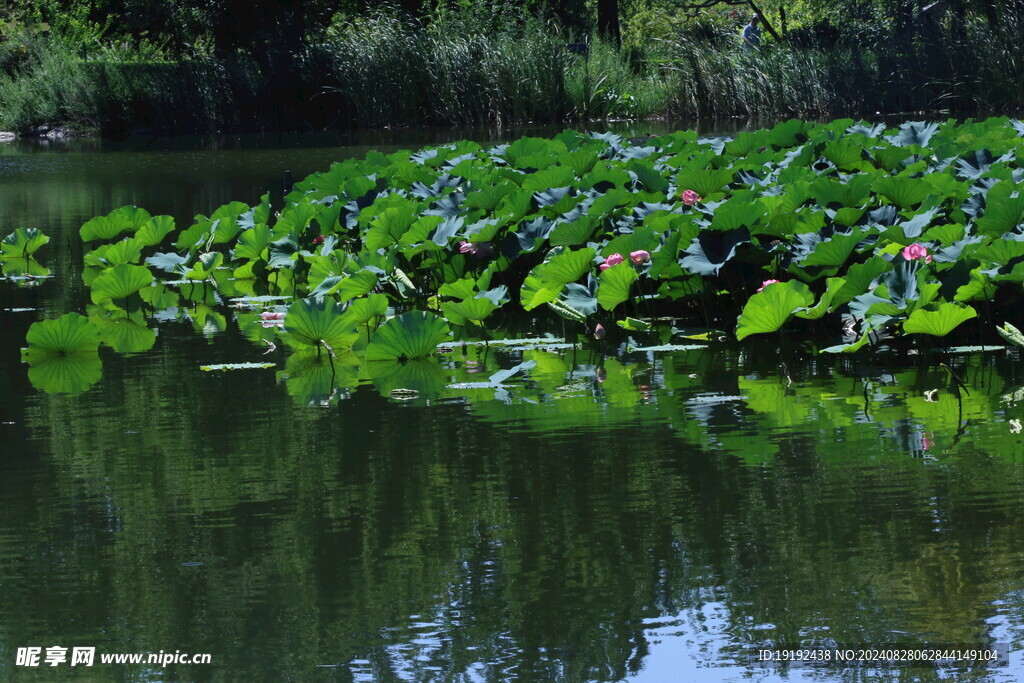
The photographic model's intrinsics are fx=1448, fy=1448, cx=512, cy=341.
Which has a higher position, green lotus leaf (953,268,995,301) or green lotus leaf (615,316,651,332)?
green lotus leaf (953,268,995,301)

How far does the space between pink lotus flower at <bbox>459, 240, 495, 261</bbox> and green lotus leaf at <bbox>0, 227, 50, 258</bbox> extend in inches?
102

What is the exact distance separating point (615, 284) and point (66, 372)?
1.75m

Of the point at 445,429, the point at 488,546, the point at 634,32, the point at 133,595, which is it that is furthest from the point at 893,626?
the point at 634,32

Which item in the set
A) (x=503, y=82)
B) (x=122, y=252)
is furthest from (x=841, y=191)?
(x=503, y=82)

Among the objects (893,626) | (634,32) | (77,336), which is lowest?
(893,626)

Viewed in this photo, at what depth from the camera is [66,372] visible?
14.9 feet

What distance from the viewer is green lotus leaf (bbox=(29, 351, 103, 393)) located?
4.30m

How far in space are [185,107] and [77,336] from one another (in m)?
17.3

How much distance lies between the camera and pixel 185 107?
70.0ft

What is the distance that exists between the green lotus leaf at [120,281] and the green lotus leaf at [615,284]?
80.1 inches

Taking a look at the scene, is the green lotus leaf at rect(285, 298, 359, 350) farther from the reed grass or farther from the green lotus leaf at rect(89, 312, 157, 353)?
the reed grass

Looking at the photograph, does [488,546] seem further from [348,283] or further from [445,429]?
[348,283]

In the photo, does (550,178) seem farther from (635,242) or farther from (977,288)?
(977,288)

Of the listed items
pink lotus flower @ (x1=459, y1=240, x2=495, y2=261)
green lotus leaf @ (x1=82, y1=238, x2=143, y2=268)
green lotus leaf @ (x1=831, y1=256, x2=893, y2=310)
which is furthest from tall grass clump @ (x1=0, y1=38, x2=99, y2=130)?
green lotus leaf @ (x1=831, y1=256, x2=893, y2=310)
